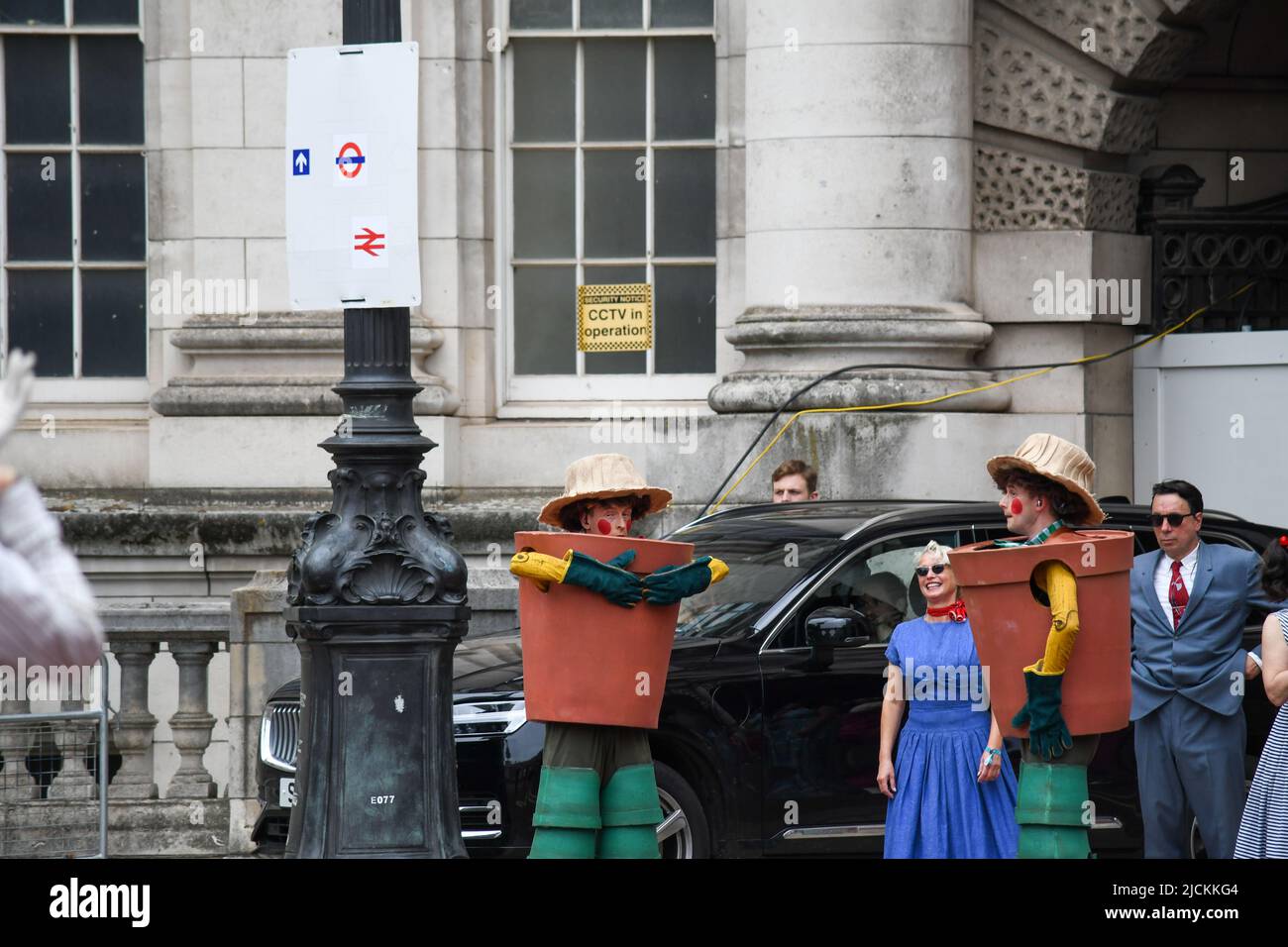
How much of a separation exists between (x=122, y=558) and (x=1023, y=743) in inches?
311

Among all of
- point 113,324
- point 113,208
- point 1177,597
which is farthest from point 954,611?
point 113,208

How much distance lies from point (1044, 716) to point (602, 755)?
1551 millimetres

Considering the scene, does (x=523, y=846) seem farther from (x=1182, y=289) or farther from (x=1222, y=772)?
(x=1182, y=289)

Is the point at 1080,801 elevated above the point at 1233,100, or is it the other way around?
the point at 1233,100

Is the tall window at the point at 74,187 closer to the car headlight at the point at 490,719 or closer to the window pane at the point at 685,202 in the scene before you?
the window pane at the point at 685,202

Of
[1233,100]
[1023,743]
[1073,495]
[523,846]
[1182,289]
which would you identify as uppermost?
[1233,100]

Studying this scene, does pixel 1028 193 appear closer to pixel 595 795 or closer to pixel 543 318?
pixel 543 318

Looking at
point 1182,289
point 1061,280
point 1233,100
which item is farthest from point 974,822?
point 1233,100

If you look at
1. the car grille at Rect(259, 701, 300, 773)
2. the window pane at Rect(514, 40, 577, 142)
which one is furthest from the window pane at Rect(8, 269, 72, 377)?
the car grille at Rect(259, 701, 300, 773)

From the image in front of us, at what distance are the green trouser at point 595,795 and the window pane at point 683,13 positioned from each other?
25.7 ft

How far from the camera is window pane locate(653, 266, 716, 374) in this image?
14.8 meters

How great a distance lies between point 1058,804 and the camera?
733 cm

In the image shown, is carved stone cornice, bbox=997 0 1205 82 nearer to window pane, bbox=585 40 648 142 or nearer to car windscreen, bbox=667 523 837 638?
window pane, bbox=585 40 648 142

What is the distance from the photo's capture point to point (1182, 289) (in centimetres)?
1493
